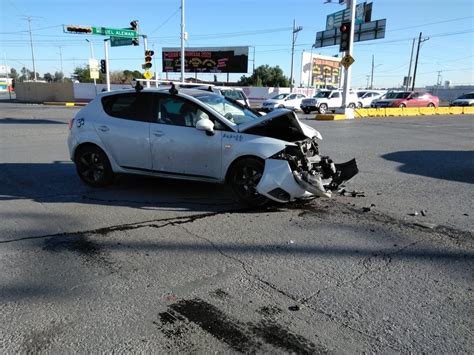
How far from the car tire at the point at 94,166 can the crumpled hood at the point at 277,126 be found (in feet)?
8.10

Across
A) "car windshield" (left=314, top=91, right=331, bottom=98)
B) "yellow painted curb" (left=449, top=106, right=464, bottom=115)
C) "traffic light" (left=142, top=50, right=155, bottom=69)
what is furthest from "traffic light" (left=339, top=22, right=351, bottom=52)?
"yellow painted curb" (left=449, top=106, right=464, bottom=115)

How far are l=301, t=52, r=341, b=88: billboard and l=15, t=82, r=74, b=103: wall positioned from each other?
4262cm

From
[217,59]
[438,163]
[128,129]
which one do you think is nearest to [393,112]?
[438,163]

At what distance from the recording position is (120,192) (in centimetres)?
686

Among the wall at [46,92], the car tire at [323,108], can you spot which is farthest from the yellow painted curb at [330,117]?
the wall at [46,92]

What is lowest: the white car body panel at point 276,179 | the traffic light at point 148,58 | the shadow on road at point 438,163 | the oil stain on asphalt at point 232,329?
the oil stain on asphalt at point 232,329

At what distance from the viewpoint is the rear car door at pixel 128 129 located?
6.60 m

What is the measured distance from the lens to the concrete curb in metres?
24.2

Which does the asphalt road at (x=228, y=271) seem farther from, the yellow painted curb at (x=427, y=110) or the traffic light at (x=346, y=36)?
the yellow painted curb at (x=427, y=110)

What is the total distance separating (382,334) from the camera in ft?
9.89

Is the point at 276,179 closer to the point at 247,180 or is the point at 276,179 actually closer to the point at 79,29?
the point at 247,180

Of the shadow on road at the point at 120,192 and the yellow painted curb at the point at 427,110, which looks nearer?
the shadow on road at the point at 120,192

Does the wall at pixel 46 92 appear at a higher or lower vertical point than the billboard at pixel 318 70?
lower

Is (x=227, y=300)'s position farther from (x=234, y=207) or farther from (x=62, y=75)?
(x=62, y=75)
